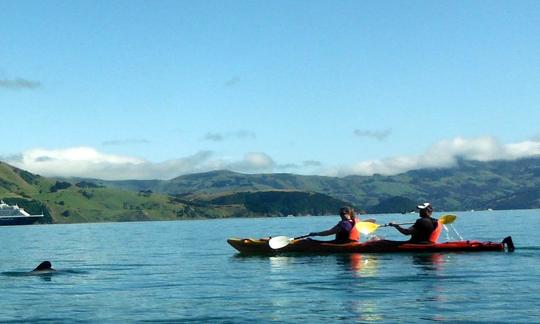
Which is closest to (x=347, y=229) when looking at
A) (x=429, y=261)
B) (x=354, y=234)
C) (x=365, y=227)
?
(x=354, y=234)

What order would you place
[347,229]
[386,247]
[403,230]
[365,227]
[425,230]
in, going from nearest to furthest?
1. [403,230]
2. [425,230]
3. [386,247]
4. [347,229]
5. [365,227]

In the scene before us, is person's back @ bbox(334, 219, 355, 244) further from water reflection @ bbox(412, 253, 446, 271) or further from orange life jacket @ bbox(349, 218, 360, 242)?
water reflection @ bbox(412, 253, 446, 271)

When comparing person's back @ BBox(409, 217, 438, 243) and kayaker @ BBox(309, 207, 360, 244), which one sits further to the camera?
kayaker @ BBox(309, 207, 360, 244)

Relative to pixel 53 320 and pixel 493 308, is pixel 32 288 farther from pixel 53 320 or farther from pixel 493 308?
pixel 493 308

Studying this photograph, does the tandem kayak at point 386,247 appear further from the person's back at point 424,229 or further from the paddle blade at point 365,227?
the paddle blade at point 365,227

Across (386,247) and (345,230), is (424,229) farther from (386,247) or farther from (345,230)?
(345,230)

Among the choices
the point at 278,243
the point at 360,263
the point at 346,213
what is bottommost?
the point at 360,263

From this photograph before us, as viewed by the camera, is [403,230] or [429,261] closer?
[429,261]

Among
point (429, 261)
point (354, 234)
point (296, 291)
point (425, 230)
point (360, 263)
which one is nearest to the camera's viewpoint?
point (296, 291)

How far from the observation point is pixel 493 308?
24.9 metres

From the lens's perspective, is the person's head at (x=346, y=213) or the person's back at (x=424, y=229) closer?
the person's back at (x=424, y=229)

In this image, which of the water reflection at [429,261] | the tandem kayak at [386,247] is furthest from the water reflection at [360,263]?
the water reflection at [429,261]

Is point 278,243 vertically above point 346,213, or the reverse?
point 346,213

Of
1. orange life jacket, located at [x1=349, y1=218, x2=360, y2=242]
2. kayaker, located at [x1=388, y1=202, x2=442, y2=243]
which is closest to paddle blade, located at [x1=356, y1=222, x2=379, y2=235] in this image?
orange life jacket, located at [x1=349, y1=218, x2=360, y2=242]
